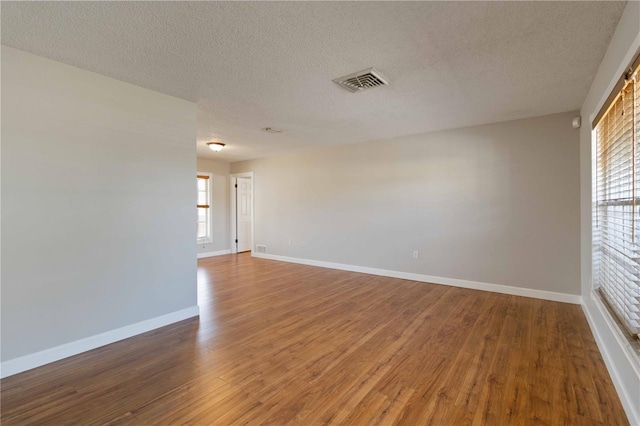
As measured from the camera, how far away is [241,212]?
8055 mm

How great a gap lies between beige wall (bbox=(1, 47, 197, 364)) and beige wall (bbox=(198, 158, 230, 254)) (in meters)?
4.22

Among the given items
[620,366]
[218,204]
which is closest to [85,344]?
[620,366]

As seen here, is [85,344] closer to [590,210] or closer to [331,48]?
[331,48]

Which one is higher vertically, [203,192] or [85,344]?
[203,192]

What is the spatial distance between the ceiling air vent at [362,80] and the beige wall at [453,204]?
7.58 ft

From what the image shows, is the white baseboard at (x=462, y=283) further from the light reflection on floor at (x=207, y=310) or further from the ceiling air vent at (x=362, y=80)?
the ceiling air vent at (x=362, y=80)

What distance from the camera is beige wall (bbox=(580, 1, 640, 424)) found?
1.67 metres

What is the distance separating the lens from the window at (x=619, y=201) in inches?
70.3

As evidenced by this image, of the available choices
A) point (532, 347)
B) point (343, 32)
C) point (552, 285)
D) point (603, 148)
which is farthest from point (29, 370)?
point (552, 285)

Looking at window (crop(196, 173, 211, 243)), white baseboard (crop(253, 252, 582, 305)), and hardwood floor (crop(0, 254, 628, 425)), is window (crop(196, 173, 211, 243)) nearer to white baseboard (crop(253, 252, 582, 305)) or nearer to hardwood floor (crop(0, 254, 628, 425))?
white baseboard (crop(253, 252, 582, 305))

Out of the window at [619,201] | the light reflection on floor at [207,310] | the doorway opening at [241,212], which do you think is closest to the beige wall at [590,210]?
the window at [619,201]

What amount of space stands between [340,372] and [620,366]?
1.87 metres

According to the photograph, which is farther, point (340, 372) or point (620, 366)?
point (340, 372)

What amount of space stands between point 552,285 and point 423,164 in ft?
8.05
